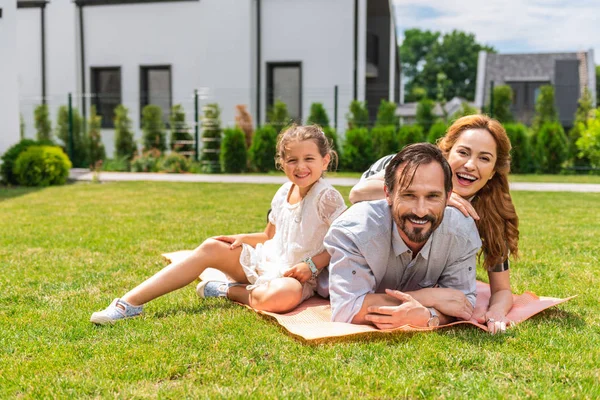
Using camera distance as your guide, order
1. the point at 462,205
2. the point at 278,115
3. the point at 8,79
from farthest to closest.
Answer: the point at 278,115 → the point at 8,79 → the point at 462,205

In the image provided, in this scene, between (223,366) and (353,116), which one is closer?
(223,366)

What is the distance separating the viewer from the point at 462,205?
3.67 meters

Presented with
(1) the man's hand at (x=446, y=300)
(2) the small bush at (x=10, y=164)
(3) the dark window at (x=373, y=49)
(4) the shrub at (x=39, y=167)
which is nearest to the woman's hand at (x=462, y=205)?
(1) the man's hand at (x=446, y=300)

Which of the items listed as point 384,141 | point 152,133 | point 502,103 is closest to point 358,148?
point 384,141

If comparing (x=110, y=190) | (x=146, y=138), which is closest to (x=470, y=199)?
(x=110, y=190)

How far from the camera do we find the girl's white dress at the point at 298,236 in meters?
4.11

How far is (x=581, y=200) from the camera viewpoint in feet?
34.3

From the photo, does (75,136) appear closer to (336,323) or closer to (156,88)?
(156,88)

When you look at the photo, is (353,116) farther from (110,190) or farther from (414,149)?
(414,149)

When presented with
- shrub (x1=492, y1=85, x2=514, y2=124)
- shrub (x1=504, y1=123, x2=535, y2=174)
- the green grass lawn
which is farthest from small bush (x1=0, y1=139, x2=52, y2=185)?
shrub (x1=492, y1=85, x2=514, y2=124)

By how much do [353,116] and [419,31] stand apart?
69.1 metres

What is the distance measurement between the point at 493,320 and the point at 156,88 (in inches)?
705

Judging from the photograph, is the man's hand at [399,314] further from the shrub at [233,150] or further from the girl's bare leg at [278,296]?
the shrub at [233,150]

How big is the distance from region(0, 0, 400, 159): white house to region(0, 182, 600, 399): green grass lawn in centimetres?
1315
